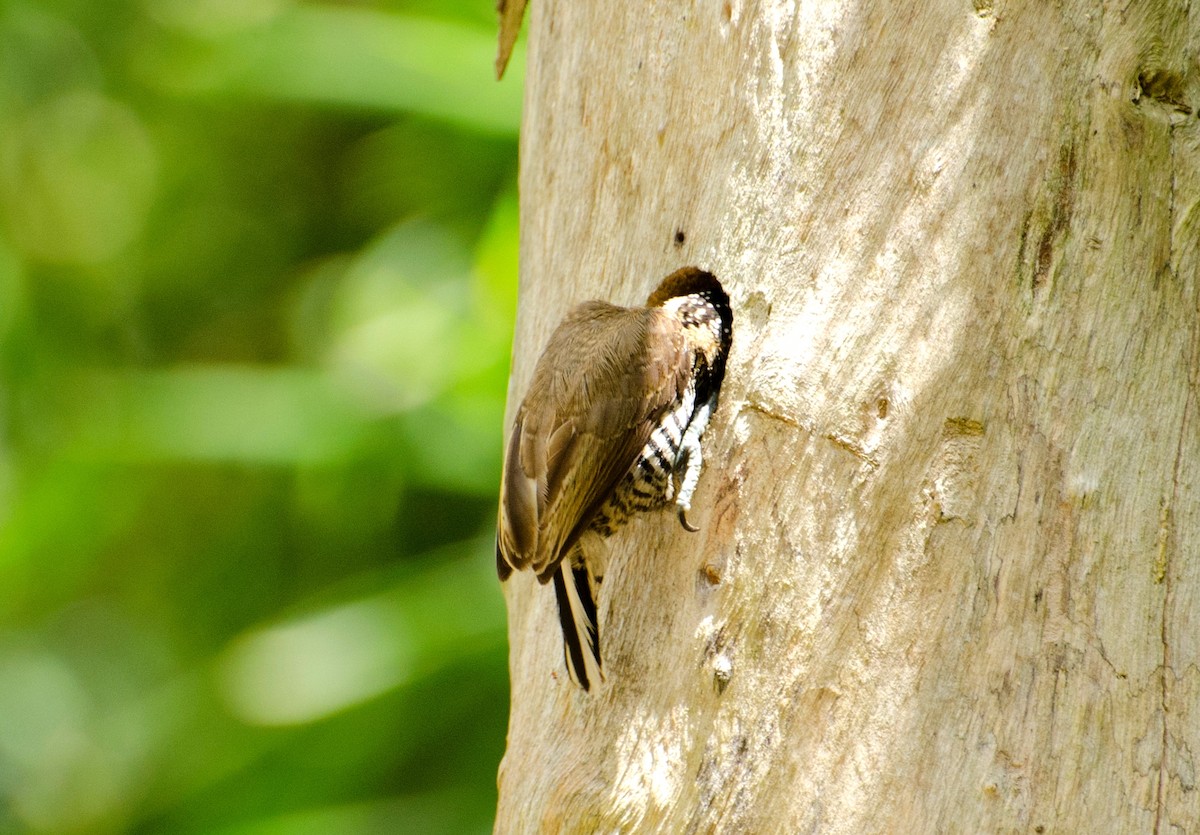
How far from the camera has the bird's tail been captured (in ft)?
9.64

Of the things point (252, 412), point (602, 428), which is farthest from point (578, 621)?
point (252, 412)

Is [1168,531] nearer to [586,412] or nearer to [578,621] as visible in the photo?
[578,621]

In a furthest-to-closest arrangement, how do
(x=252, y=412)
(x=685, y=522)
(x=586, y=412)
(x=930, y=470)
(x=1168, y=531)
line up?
(x=252, y=412)
(x=586, y=412)
(x=685, y=522)
(x=930, y=470)
(x=1168, y=531)

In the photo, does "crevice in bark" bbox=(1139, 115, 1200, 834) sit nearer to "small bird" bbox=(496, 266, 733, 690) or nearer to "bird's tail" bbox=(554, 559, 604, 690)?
"small bird" bbox=(496, 266, 733, 690)

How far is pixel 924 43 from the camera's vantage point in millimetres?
2908

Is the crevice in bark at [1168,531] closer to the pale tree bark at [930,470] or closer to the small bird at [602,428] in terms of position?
the pale tree bark at [930,470]

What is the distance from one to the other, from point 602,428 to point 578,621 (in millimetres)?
541

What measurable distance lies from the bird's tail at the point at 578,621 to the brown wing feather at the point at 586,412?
123mm

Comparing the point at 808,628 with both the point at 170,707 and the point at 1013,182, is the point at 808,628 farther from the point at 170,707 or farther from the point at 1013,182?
the point at 170,707

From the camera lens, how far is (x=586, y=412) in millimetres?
3295

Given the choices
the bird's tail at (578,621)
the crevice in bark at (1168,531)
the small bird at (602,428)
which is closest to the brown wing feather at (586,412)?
the small bird at (602,428)

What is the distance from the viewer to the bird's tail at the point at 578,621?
2938 mm

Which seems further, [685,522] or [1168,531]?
[685,522]

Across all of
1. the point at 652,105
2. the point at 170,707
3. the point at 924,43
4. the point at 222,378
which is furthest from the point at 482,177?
the point at 924,43
